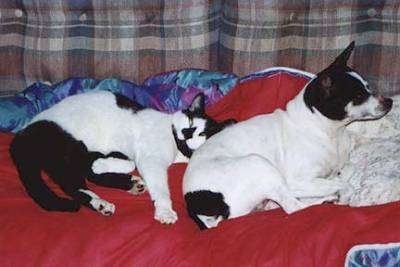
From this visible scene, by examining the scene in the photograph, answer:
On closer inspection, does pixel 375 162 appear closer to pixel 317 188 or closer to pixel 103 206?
pixel 317 188

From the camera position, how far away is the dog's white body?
2115 mm

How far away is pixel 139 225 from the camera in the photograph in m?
2.04

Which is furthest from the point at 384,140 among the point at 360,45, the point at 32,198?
the point at 32,198

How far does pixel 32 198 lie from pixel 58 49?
1.02 meters

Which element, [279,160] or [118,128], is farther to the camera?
[118,128]

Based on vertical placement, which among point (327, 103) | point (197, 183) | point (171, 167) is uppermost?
point (327, 103)

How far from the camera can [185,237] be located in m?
2.01

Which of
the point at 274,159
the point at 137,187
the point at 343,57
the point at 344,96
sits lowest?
the point at 137,187

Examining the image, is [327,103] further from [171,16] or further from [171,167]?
[171,16]

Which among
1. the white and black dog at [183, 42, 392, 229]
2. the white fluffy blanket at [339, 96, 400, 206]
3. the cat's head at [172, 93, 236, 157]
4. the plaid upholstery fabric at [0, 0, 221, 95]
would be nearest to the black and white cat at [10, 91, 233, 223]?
the cat's head at [172, 93, 236, 157]

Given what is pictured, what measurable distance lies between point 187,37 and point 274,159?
0.89 meters

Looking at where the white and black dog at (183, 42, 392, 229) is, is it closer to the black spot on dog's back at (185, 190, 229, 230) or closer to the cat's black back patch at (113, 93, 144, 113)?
the black spot on dog's back at (185, 190, 229, 230)

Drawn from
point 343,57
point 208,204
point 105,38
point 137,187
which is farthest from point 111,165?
point 343,57

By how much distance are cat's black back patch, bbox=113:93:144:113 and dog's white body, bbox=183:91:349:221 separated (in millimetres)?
469
